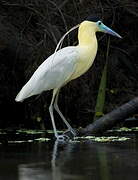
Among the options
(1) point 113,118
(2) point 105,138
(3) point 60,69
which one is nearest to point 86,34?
(3) point 60,69

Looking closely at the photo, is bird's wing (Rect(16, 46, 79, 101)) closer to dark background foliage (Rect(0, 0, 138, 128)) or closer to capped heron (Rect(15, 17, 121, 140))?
capped heron (Rect(15, 17, 121, 140))

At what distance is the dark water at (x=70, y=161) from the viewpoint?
20.7 feet

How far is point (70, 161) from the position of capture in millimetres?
7277

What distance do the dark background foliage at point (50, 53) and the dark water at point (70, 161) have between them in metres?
3.31

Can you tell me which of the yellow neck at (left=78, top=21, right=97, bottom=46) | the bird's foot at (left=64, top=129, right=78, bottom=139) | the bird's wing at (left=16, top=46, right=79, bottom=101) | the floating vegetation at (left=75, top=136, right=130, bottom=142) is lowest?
the floating vegetation at (left=75, top=136, right=130, bottom=142)

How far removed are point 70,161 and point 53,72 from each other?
3132mm

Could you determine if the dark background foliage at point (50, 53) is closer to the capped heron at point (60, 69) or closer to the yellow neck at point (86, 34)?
the yellow neck at point (86, 34)

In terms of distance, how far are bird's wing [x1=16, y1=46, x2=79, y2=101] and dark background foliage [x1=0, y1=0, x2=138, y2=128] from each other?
5.29ft

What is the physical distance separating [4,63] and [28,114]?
3.87ft

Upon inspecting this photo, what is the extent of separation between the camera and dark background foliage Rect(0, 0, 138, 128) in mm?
12391

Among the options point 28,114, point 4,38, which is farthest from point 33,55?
point 28,114

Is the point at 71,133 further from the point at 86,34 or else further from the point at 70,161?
the point at 70,161

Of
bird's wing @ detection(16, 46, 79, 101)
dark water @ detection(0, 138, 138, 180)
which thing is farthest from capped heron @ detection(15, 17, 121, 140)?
dark water @ detection(0, 138, 138, 180)

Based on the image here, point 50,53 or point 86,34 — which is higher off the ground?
point 86,34
